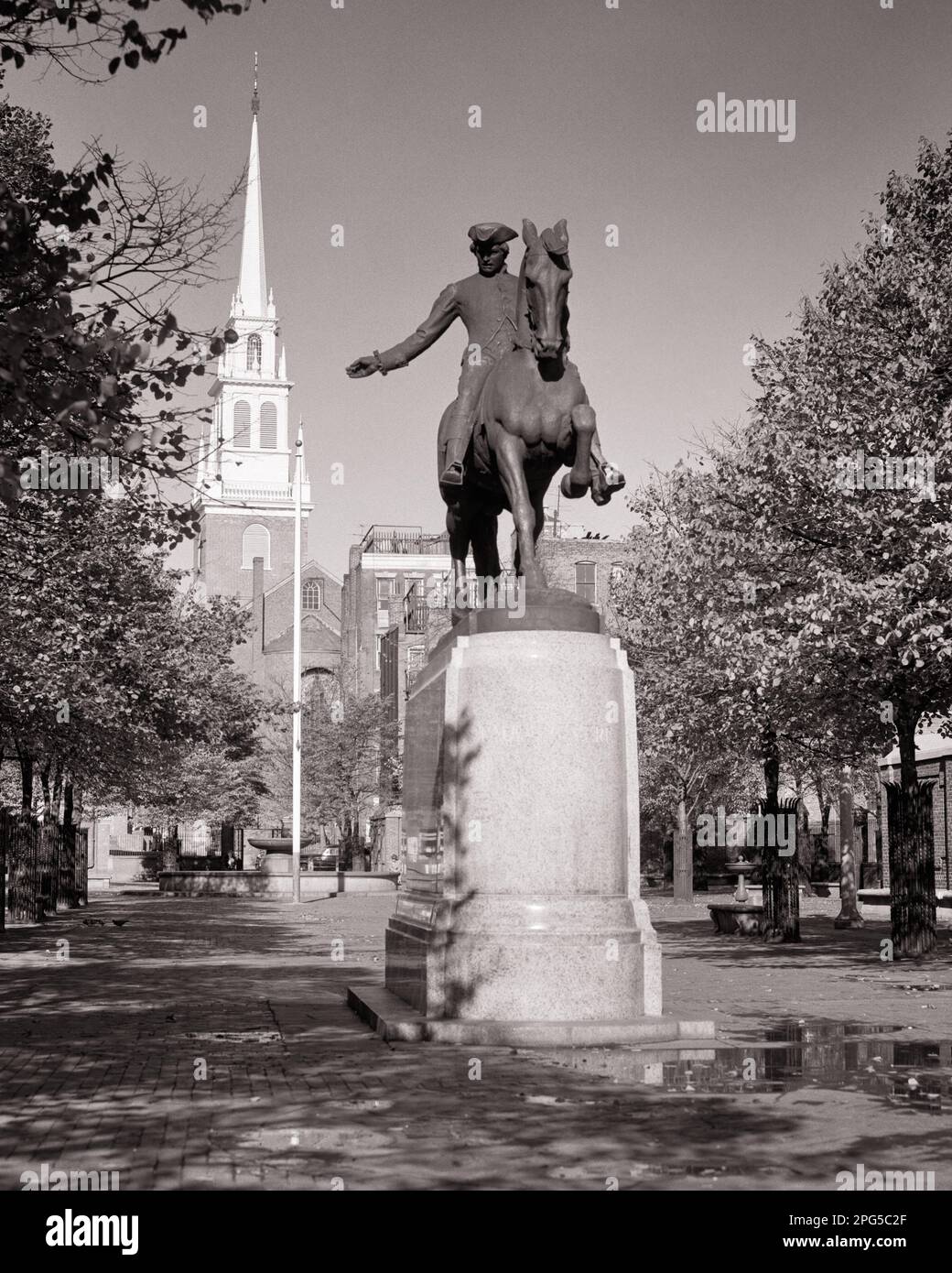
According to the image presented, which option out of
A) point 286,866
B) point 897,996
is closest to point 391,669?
point 286,866

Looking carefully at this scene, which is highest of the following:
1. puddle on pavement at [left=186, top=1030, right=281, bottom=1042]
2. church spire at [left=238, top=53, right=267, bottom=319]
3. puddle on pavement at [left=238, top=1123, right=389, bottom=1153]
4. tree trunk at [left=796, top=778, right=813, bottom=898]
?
church spire at [left=238, top=53, right=267, bottom=319]

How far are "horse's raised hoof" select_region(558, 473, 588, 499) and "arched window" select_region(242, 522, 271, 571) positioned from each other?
92.7 m

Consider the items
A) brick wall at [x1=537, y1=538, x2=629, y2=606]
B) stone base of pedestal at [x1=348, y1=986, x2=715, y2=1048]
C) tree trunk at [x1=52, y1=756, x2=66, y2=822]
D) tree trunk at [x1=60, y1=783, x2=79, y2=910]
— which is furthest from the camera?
brick wall at [x1=537, y1=538, x2=629, y2=606]

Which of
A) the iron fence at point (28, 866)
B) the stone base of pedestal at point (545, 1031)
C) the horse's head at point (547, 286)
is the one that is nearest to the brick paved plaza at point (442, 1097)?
the stone base of pedestal at point (545, 1031)

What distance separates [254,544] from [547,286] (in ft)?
309

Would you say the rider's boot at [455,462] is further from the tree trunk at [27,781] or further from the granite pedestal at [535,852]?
the tree trunk at [27,781]

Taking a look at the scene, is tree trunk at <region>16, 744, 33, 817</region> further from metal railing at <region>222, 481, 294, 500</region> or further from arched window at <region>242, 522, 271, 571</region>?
arched window at <region>242, 522, 271, 571</region>

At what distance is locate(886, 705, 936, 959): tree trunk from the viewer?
20.0 metres

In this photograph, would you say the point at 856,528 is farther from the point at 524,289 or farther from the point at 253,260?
the point at 253,260

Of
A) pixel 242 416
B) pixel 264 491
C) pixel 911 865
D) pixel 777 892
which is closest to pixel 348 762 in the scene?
pixel 777 892

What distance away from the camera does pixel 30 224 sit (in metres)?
9.89

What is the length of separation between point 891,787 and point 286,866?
3121cm

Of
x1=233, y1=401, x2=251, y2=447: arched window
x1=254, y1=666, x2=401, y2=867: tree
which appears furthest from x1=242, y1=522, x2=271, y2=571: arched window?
x1=254, y1=666, x2=401, y2=867: tree

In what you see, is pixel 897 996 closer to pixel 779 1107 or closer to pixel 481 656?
pixel 481 656
